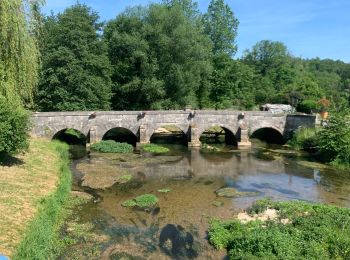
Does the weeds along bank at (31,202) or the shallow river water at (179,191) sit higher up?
the weeds along bank at (31,202)

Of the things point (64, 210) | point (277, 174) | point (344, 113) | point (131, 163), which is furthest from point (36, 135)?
point (344, 113)

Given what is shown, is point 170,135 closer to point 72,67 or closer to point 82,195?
point 72,67

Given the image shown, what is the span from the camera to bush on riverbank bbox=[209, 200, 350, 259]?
13.5 meters

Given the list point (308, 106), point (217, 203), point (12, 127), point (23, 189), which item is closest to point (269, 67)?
point (308, 106)

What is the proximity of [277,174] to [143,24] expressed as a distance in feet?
83.2

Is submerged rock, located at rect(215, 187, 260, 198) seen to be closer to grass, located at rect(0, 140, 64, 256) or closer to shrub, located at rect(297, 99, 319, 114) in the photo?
grass, located at rect(0, 140, 64, 256)

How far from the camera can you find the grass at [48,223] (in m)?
12.8

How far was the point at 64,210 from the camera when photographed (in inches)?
723

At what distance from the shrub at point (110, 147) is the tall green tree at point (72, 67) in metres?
5.76

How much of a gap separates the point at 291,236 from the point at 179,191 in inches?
362

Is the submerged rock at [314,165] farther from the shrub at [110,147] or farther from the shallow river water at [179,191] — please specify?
the shrub at [110,147]

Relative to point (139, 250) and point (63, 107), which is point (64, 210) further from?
point (63, 107)

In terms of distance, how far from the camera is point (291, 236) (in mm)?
14742

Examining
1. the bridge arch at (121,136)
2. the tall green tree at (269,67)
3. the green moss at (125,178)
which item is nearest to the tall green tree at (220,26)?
the tall green tree at (269,67)
